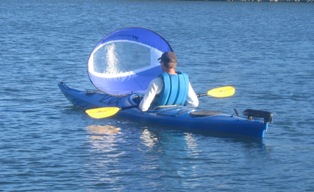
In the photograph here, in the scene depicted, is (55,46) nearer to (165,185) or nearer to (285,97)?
(285,97)

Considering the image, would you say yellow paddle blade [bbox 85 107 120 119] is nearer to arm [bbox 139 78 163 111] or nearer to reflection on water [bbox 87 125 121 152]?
reflection on water [bbox 87 125 121 152]

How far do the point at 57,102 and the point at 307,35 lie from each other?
25.2m

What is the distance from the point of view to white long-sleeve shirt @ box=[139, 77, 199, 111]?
16.9m

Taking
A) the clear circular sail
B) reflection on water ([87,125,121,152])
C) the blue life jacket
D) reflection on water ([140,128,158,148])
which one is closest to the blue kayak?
the blue life jacket

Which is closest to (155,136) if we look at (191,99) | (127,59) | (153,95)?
(153,95)

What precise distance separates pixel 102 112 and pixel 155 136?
1.11 meters

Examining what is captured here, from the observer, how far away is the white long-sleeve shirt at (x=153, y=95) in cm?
1691

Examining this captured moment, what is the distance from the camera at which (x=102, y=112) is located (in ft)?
56.9

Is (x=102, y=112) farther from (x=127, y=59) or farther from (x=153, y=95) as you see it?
(x=127, y=59)

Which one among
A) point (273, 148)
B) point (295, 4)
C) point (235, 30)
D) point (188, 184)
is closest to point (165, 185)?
point (188, 184)

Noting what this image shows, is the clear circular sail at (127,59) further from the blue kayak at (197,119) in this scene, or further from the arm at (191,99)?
the arm at (191,99)

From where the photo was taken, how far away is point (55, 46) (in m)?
35.0

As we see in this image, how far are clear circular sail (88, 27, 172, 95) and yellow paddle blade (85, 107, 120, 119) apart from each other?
2173 millimetres

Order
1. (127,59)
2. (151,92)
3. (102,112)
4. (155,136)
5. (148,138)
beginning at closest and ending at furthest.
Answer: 1. (148,138)
2. (155,136)
3. (151,92)
4. (102,112)
5. (127,59)
